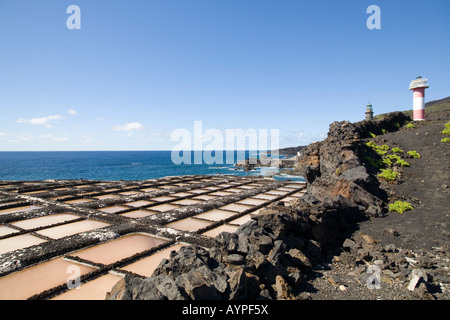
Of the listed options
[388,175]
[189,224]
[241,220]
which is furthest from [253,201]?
[388,175]

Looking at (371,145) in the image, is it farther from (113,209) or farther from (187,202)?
(113,209)

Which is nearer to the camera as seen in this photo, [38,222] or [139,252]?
[139,252]

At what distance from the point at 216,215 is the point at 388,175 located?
9607 mm

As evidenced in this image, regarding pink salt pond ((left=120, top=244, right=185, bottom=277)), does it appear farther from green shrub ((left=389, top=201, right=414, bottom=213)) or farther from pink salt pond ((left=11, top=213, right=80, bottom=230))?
green shrub ((left=389, top=201, right=414, bottom=213))

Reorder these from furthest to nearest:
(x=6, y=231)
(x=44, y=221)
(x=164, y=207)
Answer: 1. (x=164, y=207)
2. (x=44, y=221)
3. (x=6, y=231)

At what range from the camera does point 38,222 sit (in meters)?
11.4

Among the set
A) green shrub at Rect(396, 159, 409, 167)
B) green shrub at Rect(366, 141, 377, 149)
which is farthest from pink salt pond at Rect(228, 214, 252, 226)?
green shrub at Rect(366, 141, 377, 149)

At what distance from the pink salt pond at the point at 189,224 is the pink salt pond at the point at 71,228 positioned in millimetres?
3076

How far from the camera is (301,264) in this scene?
272 inches

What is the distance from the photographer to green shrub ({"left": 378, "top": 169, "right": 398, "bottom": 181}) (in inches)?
528
